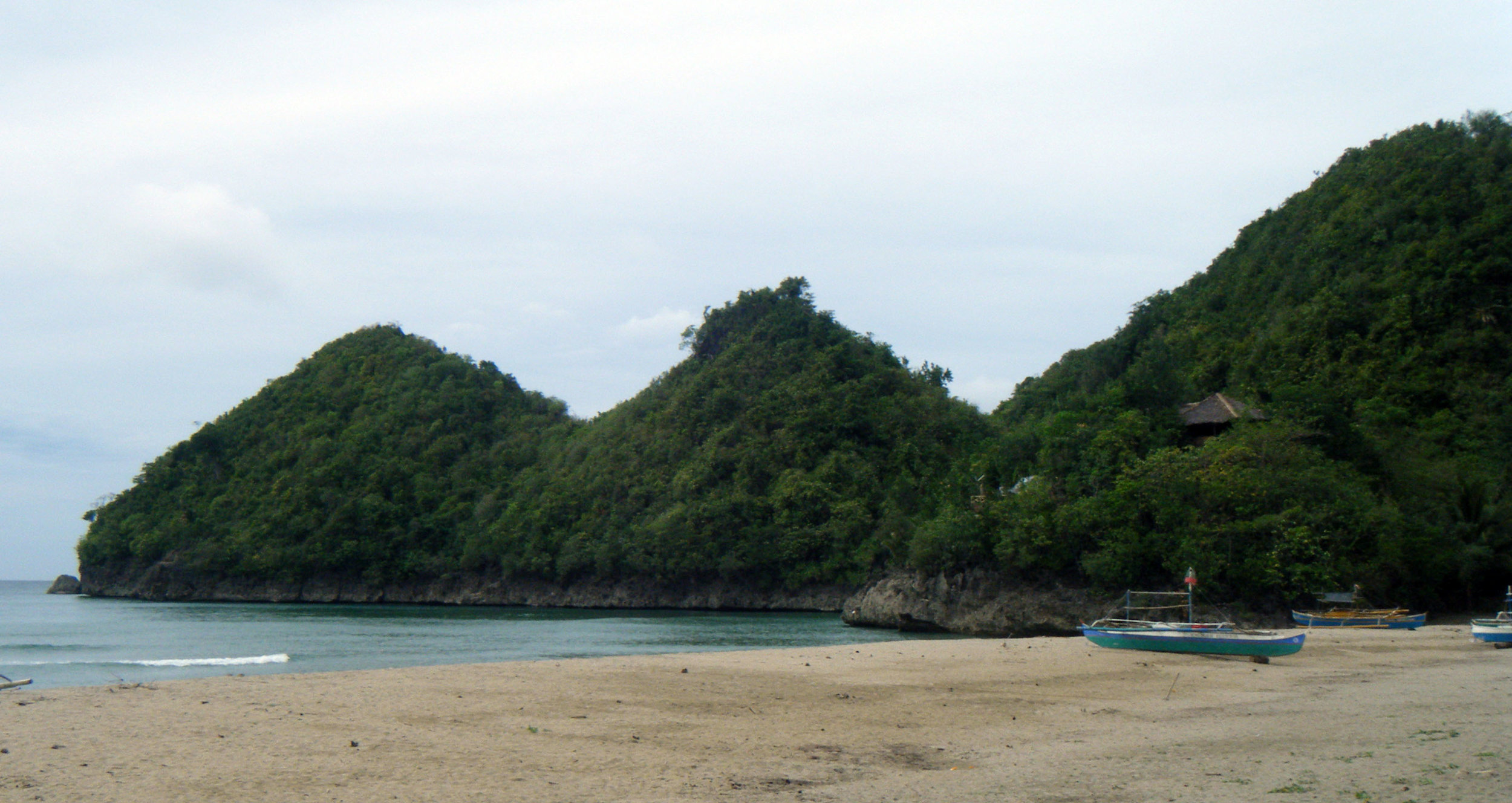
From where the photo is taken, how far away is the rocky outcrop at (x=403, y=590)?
68938 mm

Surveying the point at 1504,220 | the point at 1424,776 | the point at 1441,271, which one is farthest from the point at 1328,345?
the point at 1424,776

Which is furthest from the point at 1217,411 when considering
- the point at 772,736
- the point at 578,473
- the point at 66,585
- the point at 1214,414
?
the point at 66,585

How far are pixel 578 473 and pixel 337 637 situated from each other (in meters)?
46.4

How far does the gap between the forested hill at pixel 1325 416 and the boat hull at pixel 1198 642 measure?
1185 cm

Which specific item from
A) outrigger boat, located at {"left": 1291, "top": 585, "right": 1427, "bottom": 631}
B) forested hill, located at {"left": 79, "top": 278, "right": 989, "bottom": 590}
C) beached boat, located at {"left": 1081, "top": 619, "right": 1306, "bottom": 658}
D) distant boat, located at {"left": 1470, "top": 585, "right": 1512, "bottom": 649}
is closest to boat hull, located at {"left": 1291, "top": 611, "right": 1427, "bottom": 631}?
outrigger boat, located at {"left": 1291, "top": 585, "right": 1427, "bottom": 631}

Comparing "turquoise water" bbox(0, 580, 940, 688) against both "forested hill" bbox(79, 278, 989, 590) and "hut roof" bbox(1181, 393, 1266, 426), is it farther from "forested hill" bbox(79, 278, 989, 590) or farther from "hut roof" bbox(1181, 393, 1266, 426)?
"hut roof" bbox(1181, 393, 1266, 426)

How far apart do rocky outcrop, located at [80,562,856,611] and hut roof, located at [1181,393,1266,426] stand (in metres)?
34.6

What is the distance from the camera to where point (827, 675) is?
17125 mm

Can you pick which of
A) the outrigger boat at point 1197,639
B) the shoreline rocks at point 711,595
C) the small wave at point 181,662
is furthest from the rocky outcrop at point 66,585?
the outrigger boat at point 1197,639

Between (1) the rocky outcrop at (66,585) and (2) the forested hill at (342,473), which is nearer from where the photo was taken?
(2) the forested hill at (342,473)

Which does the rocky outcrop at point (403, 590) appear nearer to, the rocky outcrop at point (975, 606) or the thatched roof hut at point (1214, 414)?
the rocky outcrop at point (975, 606)

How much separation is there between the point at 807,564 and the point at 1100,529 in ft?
97.8

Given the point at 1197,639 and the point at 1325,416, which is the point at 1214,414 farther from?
the point at 1197,639

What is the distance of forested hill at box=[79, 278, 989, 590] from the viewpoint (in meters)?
66.2
